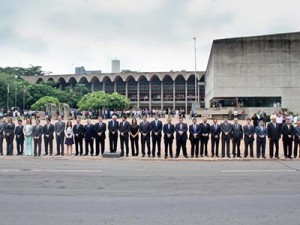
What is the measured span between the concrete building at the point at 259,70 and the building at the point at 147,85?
47.8 m

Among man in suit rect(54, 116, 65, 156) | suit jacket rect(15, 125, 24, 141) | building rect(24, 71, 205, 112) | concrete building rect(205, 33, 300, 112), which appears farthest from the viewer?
building rect(24, 71, 205, 112)

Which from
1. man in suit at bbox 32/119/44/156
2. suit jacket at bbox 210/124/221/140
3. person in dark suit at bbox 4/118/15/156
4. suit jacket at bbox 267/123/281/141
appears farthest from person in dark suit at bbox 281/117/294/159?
person in dark suit at bbox 4/118/15/156

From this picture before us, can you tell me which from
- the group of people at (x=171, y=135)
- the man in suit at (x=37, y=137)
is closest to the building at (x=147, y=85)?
the group of people at (x=171, y=135)

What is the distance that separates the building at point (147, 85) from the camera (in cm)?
11156

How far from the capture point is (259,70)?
195 ft

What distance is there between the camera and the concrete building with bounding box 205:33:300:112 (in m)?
58.7

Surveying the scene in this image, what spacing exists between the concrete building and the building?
47.8 meters

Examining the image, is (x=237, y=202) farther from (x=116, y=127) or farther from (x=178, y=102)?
(x=178, y=102)

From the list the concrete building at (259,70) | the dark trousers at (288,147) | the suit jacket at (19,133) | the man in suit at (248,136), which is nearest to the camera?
the dark trousers at (288,147)

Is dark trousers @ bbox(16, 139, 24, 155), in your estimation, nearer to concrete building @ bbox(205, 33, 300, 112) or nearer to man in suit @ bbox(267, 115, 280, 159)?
man in suit @ bbox(267, 115, 280, 159)

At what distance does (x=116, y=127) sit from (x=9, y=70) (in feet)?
347

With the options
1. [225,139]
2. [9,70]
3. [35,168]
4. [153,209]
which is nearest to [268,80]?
[225,139]

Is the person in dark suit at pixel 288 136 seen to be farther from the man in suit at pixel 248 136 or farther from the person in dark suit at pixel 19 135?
the person in dark suit at pixel 19 135

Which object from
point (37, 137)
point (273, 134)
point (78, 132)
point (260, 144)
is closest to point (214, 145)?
point (260, 144)
